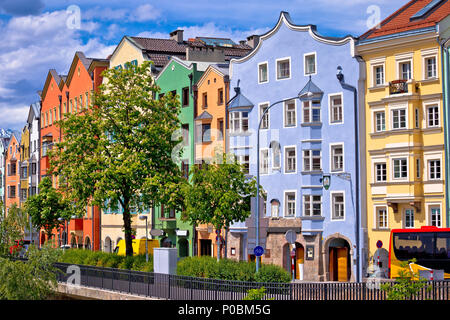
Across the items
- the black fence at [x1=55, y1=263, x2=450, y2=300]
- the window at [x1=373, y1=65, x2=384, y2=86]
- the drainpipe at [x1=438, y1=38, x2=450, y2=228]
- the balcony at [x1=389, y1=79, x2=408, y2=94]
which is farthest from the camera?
the window at [x1=373, y1=65, x2=384, y2=86]

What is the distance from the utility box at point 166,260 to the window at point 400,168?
15.1 metres

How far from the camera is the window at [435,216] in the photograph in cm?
4809

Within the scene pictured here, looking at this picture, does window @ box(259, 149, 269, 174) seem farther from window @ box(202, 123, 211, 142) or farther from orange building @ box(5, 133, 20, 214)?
orange building @ box(5, 133, 20, 214)

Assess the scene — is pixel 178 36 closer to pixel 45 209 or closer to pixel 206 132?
pixel 206 132

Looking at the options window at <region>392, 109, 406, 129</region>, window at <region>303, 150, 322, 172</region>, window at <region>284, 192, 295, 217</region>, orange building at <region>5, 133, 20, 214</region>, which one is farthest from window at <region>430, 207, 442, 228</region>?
orange building at <region>5, 133, 20, 214</region>

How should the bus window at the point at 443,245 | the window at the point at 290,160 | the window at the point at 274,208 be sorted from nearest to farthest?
the bus window at the point at 443,245
the window at the point at 290,160
the window at the point at 274,208

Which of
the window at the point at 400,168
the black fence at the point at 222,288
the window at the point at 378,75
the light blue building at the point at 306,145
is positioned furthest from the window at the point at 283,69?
the black fence at the point at 222,288

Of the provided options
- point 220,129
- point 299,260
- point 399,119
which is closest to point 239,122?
point 220,129

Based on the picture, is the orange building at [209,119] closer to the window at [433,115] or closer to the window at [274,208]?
the window at [274,208]

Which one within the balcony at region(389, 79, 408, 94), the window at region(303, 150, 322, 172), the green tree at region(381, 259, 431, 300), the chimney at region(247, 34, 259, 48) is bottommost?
the green tree at region(381, 259, 431, 300)

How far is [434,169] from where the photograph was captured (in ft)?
159

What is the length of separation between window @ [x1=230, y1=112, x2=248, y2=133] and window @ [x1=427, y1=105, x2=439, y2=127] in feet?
49.5

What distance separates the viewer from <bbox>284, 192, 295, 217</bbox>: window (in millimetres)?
56344

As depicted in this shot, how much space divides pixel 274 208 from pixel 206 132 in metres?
9.29
